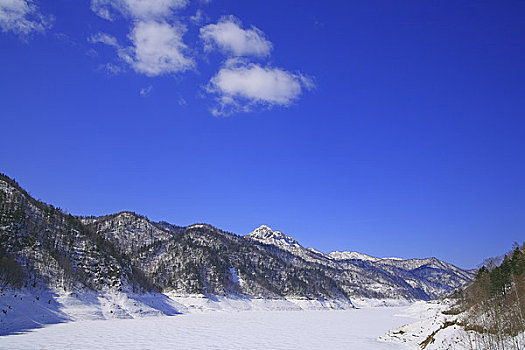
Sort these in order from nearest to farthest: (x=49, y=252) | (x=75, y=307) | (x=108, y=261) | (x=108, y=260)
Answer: (x=75, y=307), (x=49, y=252), (x=108, y=261), (x=108, y=260)

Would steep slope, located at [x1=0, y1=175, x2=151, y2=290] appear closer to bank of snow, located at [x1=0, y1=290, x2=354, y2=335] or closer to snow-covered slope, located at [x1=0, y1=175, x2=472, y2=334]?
snow-covered slope, located at [x1=0, y1=175, x2=472, y2=334]

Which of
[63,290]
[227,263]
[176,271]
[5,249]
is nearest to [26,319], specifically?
[63,290]

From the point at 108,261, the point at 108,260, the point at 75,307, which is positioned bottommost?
the point at 75,307

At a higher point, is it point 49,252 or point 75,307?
point 49,252

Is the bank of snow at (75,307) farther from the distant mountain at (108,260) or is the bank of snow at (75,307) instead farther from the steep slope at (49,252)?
the steep slope at (49,252)

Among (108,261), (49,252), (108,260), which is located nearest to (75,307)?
(49,252)

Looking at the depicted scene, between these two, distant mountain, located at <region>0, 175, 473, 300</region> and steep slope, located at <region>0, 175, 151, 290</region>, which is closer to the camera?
steep slope, located at <region>0, 175, 151, 290</region>

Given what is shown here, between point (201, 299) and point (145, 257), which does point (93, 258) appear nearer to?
point (201, 299)

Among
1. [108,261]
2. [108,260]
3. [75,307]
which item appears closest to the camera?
[75,307]

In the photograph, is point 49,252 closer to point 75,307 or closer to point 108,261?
point 108,261

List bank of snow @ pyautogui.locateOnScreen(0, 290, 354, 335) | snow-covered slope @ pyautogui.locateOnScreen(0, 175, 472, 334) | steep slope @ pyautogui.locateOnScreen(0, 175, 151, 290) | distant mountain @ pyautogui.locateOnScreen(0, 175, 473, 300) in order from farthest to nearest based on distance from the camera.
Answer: distant mountain @ pyautogui.locateOnScreen(0, 175, 473, 300) → snow-covered slope @ pyautogui.locateOnScreen(0, 175, 472, 334) → steep slope @ pyautogui.locateOnScreen(0, 175, 151, 290) → bank of snow @ pyautogui.locateOnScreen(0, 290, 354, 335)

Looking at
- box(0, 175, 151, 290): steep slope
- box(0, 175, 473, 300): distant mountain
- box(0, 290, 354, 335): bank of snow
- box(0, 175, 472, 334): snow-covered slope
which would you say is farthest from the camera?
box(0, 175, 473, 300): distant mountain

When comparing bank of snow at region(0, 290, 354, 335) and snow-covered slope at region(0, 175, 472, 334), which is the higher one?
snow-covered slope at region(0, 175, 472, 334)

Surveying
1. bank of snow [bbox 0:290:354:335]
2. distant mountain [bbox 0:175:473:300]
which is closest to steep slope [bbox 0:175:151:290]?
distant mountain [bbox 0:175:473:300]
